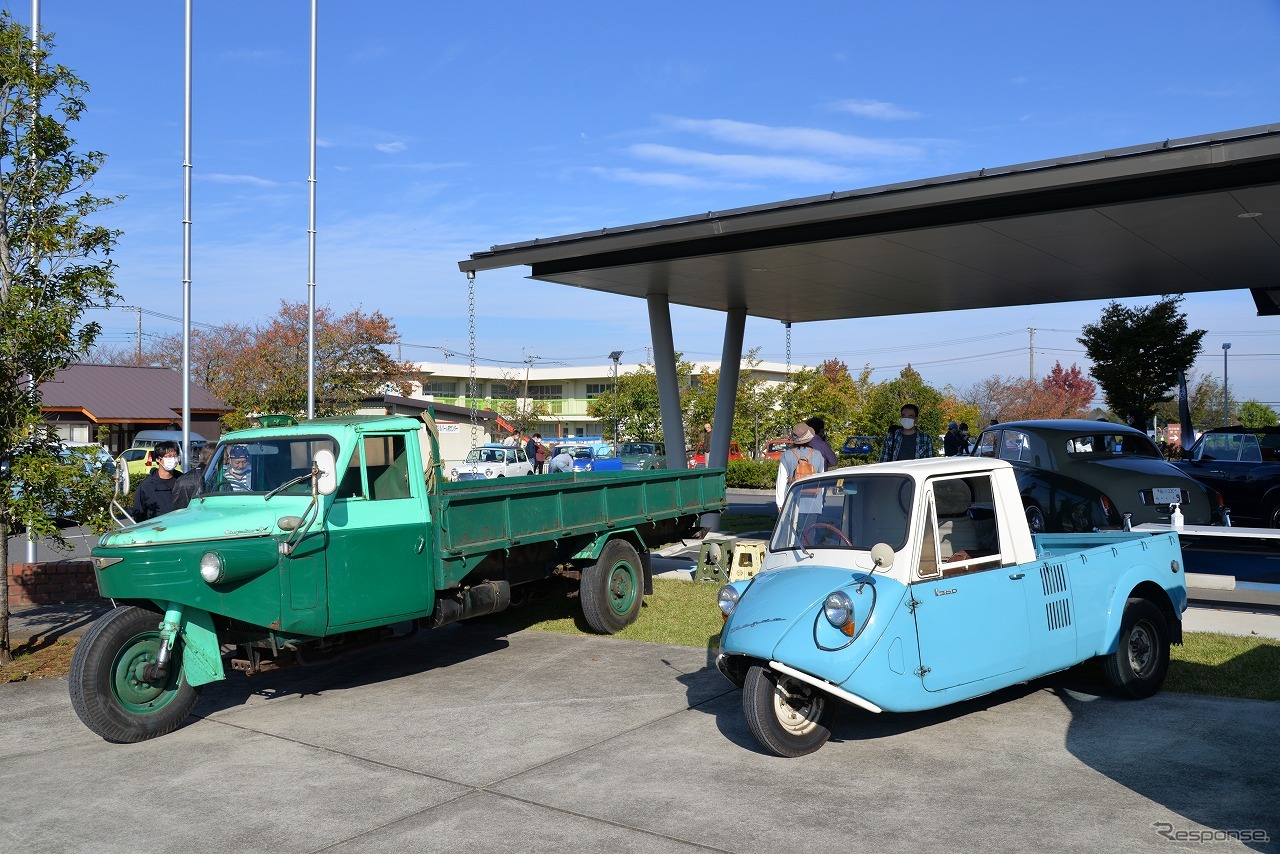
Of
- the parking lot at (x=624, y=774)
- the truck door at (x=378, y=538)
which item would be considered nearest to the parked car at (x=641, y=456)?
the truck door at (x=378, y=538)

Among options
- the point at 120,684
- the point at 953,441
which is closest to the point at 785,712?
the point at 120,684

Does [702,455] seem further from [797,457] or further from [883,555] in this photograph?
[883,555]

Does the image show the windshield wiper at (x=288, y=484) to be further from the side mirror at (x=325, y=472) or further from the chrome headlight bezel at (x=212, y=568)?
the chrome headlight bezel at (x=212, y=568)

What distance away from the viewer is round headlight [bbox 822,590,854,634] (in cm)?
596

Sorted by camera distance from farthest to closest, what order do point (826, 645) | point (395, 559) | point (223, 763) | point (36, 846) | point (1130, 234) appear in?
point (1130, 234) < point (395, 559) < point (223, 763) < point (826, 645) < point (36, 846)

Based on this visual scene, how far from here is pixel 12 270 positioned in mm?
9648

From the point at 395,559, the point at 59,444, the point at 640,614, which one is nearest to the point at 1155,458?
the point at 640,614

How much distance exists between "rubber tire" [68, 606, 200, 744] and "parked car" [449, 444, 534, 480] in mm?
23243

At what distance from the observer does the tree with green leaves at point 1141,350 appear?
88.8 ft

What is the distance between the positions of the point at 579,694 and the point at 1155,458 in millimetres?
9382

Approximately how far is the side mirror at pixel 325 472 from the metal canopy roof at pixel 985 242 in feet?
22.6

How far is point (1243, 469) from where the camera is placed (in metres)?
14.9

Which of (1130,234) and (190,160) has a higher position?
(190,160)

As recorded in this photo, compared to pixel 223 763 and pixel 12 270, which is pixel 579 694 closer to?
pixel 223 763
